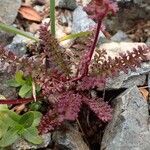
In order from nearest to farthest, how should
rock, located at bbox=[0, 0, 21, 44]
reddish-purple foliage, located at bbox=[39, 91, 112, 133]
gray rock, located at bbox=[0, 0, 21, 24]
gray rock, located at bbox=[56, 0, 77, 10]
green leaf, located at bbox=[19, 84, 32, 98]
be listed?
1. reddish-purple foliage, located at bbox=[39, 91, 112, 133]
2. green leaf, located at bbox=[19, 84, 32, 98]
3. rock, located at bbox=[0, 0, 21, 44]
4. gray rock, located at bbox=[0, 0, 21, 24]
5. gray rock, located at bbox=[56, 0, 77, 10]

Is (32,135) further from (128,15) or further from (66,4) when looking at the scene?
(128,15)

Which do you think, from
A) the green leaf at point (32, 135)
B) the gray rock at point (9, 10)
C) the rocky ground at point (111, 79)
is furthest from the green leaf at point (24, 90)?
the gray rock at point (9, 10)

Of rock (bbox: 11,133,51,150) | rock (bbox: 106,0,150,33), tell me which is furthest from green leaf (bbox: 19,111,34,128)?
rock (bbox: 106,0,150,33)

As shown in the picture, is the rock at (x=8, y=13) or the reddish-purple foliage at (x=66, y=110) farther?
the rock at (x=8, y=13)

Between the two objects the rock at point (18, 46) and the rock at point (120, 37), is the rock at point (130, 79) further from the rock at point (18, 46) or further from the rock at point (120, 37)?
the rock at point (18, 46)

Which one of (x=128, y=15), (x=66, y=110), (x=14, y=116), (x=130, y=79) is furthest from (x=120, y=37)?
(x=14, y=116)

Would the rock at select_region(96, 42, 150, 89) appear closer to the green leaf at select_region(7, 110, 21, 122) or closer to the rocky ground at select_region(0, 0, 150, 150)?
the rocky ground at select_region(0, 0, 150, 150)
